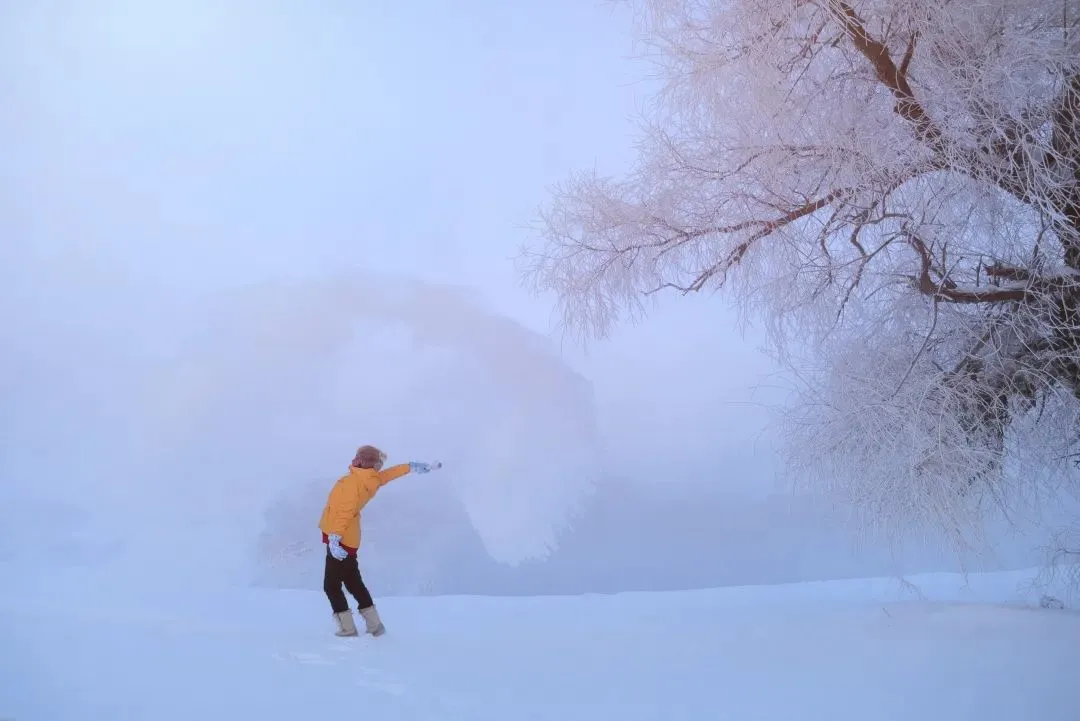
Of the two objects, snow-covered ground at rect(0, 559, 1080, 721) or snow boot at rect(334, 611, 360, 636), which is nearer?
snow-covered ground at rect(0, 559, 1080, 721)

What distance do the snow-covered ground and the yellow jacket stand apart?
19.6 inches

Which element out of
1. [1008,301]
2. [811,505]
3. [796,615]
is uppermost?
[1008,301]

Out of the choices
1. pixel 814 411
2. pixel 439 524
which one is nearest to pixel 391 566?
pixel 439 524

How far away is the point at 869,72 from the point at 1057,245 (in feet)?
4.20

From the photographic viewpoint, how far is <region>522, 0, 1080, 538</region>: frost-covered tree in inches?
151

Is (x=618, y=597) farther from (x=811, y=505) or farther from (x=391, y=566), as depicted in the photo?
(x=391, y=566)

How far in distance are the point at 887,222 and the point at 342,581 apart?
3.35 m

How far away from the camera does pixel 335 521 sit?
4.00 m

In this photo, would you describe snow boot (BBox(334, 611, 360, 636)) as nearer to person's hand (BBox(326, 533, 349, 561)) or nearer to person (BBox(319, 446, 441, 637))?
person (BBox(319, 446, 441, 637))

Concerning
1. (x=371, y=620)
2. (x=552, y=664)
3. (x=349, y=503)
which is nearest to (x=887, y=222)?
(x=552, y=664)

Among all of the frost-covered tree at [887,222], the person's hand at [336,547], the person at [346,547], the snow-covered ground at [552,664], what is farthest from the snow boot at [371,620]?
the frost-covered tree at [887,222]

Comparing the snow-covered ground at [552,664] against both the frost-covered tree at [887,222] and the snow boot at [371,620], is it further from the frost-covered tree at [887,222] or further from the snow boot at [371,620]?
the frost-covered tree at [887,222]

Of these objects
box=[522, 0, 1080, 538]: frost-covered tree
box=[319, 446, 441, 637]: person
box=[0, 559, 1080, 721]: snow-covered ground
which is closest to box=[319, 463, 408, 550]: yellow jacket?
box=[319, 446, 441, 637]: person

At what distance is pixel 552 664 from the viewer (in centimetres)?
352
